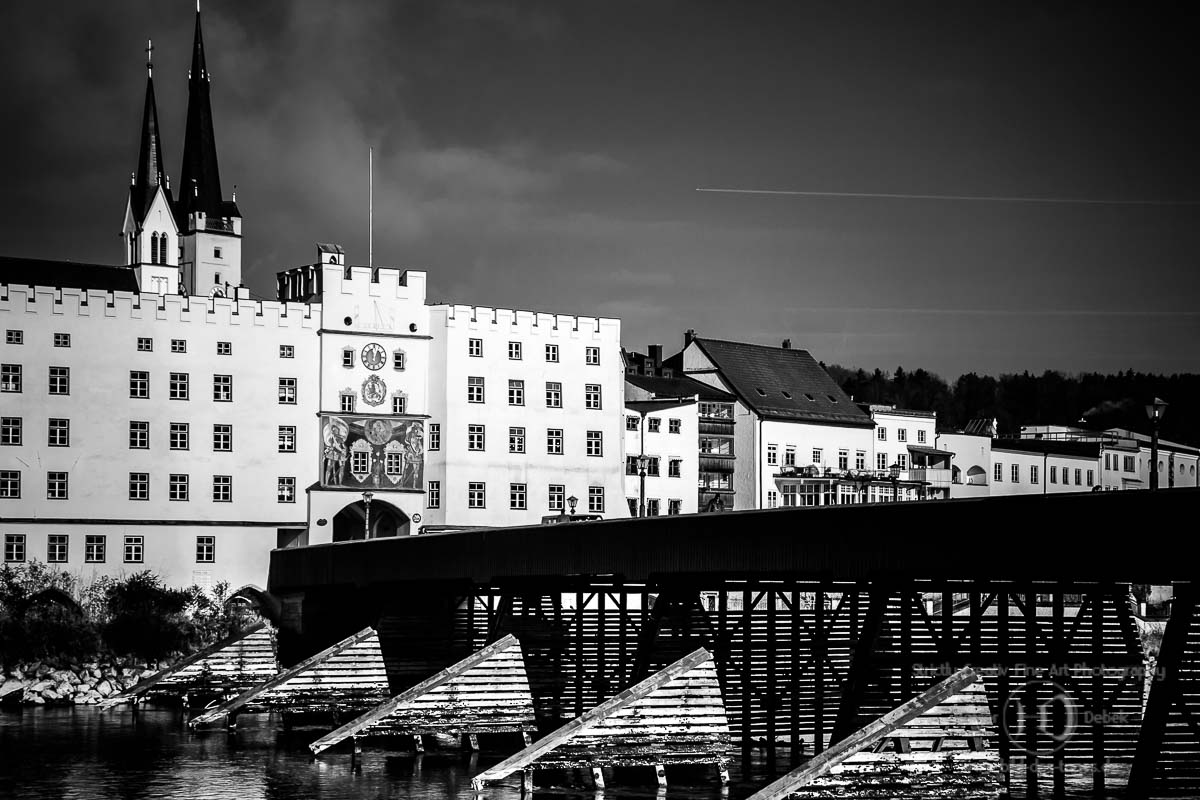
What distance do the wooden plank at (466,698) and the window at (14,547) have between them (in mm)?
40887

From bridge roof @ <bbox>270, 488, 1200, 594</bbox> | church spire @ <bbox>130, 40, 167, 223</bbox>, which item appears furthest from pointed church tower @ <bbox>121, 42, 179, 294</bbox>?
bridge roof @ <bbox>270, 488, 1200, 594</bbox>

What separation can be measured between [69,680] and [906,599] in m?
50.4

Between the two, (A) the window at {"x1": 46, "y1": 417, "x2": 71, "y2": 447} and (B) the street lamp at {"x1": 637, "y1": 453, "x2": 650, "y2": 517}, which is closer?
(B) the street lamp at {"x1": 637, "y1": 453, "x2": 650, "y2": 517}

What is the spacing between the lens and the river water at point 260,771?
40.5 m

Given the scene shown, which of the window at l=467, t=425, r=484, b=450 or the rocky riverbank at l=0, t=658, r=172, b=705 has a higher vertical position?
the window at l=467, t=425, r=484, b=450

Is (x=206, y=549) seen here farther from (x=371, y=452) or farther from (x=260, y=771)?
(x=260, y=771)

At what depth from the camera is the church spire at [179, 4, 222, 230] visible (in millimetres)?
134375

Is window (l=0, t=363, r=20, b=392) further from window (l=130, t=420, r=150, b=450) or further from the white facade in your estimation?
the white facade

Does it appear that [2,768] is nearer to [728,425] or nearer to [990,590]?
[990,590]

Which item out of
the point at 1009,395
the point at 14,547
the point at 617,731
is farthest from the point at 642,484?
the point at 1009,395

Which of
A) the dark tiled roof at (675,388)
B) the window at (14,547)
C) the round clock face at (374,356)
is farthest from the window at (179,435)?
the dark tiled roof at (675,388)

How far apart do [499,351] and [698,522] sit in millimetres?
54704

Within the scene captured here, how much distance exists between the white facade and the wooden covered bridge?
45553mm

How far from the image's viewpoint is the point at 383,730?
46281 millimetres
